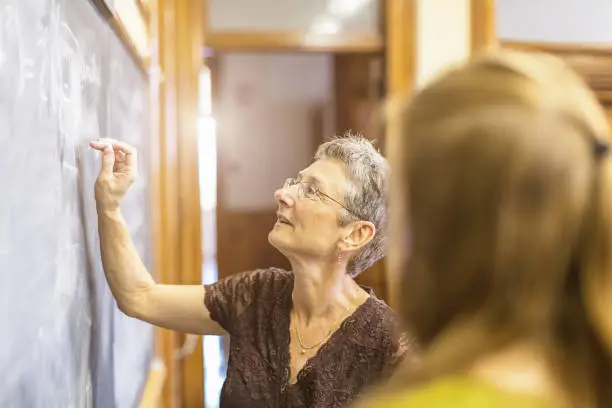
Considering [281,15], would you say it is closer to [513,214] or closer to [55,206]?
[55,206]

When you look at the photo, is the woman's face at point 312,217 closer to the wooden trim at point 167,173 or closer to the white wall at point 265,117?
the wooden trim at point 167,173

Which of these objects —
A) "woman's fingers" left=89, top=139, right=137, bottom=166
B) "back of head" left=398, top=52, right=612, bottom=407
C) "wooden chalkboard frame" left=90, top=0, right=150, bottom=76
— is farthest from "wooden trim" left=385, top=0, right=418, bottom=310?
"back of head" left=398, top=52, right=612, bottom=407

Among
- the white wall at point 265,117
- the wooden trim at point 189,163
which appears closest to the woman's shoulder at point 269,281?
the wooden trim at point 189,163

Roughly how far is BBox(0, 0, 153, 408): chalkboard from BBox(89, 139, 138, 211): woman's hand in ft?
0.07

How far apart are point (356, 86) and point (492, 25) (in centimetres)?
68

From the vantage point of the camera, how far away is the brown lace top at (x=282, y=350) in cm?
144

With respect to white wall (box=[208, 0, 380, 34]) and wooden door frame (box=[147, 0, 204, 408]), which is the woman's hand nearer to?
wooden door frame (box=[147, 0, 204, 408])

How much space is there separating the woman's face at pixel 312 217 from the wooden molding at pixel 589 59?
175 centimetres

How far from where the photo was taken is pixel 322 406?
1.41m

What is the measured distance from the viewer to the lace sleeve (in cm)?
152

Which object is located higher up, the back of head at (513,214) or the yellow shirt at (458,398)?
the back of head at (513,214)

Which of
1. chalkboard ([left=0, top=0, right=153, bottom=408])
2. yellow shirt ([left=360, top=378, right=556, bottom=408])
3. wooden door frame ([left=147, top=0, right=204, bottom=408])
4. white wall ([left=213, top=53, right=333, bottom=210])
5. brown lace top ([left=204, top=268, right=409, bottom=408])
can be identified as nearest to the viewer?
yellow shirt ([left=360, top=378, right=556, bottom=408])

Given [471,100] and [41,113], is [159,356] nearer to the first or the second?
[41,113]

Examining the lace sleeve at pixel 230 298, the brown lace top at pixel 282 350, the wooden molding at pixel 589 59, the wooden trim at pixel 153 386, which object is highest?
the wooden molding at pixel 589 59
